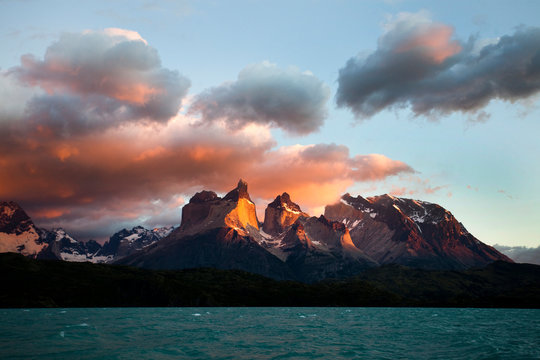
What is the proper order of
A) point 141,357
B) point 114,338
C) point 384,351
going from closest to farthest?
point 141,357 → point 384,351 → point 114,338

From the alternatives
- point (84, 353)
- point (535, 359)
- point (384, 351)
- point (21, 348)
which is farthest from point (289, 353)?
point (21, 348)

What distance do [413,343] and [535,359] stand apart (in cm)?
3373

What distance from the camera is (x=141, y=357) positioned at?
83062 mm

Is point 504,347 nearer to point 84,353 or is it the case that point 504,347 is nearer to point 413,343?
point 413,343

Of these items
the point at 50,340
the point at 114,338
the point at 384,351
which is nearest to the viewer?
the point at 384,351

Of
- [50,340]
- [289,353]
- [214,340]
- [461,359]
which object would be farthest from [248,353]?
[50,340]

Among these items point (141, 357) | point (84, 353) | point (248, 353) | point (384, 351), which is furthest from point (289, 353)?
point (84, 353)

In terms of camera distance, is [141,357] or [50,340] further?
[50,340]

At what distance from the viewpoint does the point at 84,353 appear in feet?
278

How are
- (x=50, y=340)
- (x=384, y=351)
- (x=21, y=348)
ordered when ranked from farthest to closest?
(x=50, y=340) → (x=384, y=351) → (x=21, y=348)

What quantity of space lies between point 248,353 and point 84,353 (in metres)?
30.8

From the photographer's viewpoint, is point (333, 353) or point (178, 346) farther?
point (178, 346)

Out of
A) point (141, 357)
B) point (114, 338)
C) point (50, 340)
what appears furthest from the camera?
point (114, 338)

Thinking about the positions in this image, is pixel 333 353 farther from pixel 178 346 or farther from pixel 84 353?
A: pixel 84 353
